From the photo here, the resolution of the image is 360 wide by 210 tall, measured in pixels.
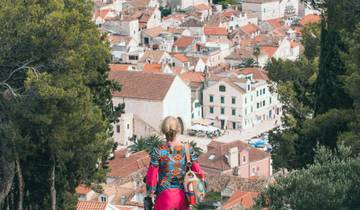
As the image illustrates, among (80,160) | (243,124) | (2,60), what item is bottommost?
(243,124)

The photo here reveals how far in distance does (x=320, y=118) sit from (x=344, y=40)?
220cm

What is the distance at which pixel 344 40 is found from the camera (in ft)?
84.3

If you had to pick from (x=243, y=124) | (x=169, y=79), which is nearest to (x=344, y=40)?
(x=169, y=79)

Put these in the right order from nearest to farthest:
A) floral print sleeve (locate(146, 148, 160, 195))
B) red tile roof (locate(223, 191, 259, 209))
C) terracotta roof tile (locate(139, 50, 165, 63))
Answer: floral print sleeve (locate(146, 148, 160, 195)) → red tile roof (locate(223, 191, 259, 209)) → terracotta roof tile (locate(139, 50, 165, 63))

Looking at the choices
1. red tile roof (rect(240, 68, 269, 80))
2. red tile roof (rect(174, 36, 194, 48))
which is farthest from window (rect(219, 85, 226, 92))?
red tile roof (rect(174, 36, 194, 48))

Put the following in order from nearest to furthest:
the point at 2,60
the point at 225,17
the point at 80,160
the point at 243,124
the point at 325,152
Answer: the point at 325,152
the point at 2,60
the point at 80,160
the point at 243,124
the point at 225,17

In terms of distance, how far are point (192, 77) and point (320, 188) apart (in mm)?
54686

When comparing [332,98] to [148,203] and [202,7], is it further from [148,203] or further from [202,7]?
[202,7]

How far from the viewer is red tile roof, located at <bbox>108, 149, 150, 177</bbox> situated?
45.2m

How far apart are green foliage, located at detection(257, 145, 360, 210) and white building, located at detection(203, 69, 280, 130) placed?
163 ft

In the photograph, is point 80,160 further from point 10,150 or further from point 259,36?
point 259,36

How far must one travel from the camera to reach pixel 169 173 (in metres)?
11.5

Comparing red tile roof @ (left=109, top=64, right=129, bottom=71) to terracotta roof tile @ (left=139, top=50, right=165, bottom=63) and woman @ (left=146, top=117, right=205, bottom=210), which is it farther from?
woman @ (left=146, top=117, right=205, bottom=210)

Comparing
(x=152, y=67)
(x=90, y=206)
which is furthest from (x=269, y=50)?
(x=90, y=206)
